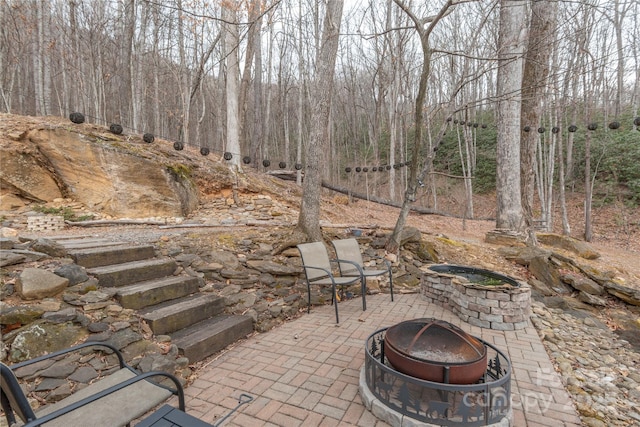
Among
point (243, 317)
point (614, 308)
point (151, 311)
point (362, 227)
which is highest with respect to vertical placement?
point (362, 227)

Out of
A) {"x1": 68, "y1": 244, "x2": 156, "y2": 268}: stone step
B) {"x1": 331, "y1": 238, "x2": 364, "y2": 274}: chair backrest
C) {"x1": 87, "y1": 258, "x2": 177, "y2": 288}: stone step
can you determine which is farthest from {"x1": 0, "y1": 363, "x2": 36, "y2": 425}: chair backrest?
{"x1": 331, "y1": 238, "x2": 364, "y2": 274}: chair backrest

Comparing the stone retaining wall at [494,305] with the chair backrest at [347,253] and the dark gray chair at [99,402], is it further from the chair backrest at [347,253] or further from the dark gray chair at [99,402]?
the dark gray chair at [99,402]

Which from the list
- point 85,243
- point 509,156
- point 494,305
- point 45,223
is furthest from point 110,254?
point 509,156

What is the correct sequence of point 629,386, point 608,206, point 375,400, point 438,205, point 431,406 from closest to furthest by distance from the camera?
1. point 431,406
2. point 375,400
3. point 629,386
4. point 608,206
5. point 438,205

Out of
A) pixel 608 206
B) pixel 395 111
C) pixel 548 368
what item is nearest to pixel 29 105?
pixel 395 111

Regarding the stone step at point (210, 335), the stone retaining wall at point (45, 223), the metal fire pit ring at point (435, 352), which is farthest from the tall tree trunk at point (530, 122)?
the stone retaining wall at point (45, 223)

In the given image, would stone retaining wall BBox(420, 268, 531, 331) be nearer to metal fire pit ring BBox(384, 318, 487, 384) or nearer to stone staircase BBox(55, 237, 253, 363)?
metal fire pit ring BBox(384, 318, 487, 384)

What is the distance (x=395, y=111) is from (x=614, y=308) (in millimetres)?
9742

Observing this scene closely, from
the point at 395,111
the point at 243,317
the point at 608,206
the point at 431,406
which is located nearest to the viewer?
the point at 431,406

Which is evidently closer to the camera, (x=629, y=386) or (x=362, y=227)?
(x=629, y=386)

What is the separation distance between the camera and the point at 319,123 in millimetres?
4898

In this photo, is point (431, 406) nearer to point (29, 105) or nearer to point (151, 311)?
point (151, 311)

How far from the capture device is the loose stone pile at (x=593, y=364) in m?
2.09

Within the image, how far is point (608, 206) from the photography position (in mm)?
11211
